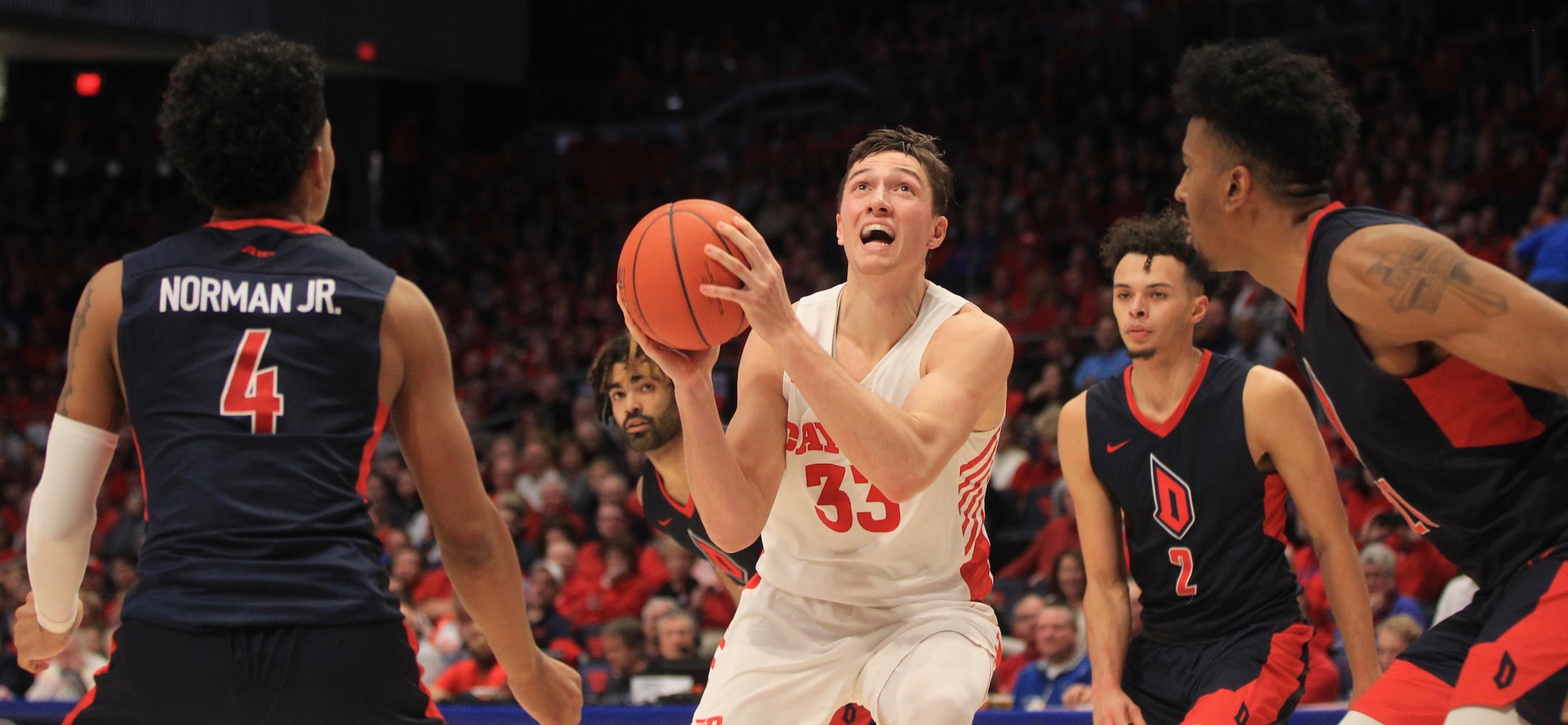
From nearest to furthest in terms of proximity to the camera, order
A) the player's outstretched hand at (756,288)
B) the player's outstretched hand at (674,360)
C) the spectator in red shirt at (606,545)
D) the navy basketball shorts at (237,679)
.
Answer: the navy basketball shorts at (237,679) < the player's outstretched hand at (756,288) < the player's outstretched hand at (674,360) < the spectator in red shirt at (606,545)

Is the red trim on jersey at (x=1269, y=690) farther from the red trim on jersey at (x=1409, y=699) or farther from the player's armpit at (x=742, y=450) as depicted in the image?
the player's armpit at (x=742, y=450)

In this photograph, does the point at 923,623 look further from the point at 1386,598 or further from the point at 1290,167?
the point at 1386,598

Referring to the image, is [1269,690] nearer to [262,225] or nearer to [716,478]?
[716,478]

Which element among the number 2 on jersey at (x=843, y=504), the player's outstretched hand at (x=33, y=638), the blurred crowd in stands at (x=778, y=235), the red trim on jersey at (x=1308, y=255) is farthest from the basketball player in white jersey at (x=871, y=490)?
the blurred crowd in stands at (x=778, y=235)

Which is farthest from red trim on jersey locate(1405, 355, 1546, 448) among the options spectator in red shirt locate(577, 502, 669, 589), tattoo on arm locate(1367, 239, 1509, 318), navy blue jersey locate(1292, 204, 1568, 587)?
spectator in red shirt locate(577, 502, 669, 589)

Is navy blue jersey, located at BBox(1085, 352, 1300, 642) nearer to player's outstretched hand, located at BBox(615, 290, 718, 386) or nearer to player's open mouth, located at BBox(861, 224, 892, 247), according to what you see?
player's open mouth, located at BBox(861, 224, 892, 247)

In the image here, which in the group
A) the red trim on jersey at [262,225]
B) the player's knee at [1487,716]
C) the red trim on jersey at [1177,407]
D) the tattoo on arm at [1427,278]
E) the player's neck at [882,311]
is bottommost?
the player's knee at [1487,716]

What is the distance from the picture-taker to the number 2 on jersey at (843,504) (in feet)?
12.4

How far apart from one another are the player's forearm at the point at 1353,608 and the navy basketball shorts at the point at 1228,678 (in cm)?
13

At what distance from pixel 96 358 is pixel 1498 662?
2695 mm

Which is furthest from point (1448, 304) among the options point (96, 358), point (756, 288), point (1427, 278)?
point (96, 358)

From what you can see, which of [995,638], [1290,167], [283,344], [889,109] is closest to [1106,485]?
[995,638]

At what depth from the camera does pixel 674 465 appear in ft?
16.2

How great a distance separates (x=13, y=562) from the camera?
10.3 metres
